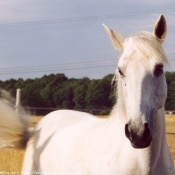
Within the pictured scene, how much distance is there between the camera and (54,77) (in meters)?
30.0

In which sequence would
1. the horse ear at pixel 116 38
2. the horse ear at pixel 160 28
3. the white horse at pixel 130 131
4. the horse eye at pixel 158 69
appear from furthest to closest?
1. the horse ear at pixel 116 38
2. the horse ear at pixel 160 28
3. the horse eye at pixel 158 69
4. the white horse at pixel 130 131

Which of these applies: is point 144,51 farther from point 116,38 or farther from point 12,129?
point 12,129

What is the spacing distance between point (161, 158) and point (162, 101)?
0.49m

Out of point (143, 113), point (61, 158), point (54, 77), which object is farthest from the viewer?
point (54, 77)

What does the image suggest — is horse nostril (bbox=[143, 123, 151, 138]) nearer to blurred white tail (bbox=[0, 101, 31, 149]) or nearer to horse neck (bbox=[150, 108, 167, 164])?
horse neck (bbox=[150, 108, 167, 164])

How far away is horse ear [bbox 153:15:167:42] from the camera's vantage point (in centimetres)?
332

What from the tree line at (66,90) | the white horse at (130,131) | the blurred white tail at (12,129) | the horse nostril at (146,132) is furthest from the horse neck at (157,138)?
the tree line at (66,90)

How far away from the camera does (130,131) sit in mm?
2801

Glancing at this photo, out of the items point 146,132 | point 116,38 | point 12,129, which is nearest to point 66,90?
point 12,129

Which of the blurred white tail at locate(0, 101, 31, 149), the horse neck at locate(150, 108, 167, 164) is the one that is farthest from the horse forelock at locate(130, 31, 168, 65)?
the blurred white tail at locate(0, 101, 31, 149)

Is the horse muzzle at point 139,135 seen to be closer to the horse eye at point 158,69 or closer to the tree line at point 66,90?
the horse eye at point 158,69

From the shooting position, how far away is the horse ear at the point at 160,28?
3.32 meters

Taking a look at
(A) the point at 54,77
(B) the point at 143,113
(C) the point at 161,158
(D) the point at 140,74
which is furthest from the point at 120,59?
(A) the point at 54,77

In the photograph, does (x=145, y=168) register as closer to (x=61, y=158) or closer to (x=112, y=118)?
(x=112, y=118)
